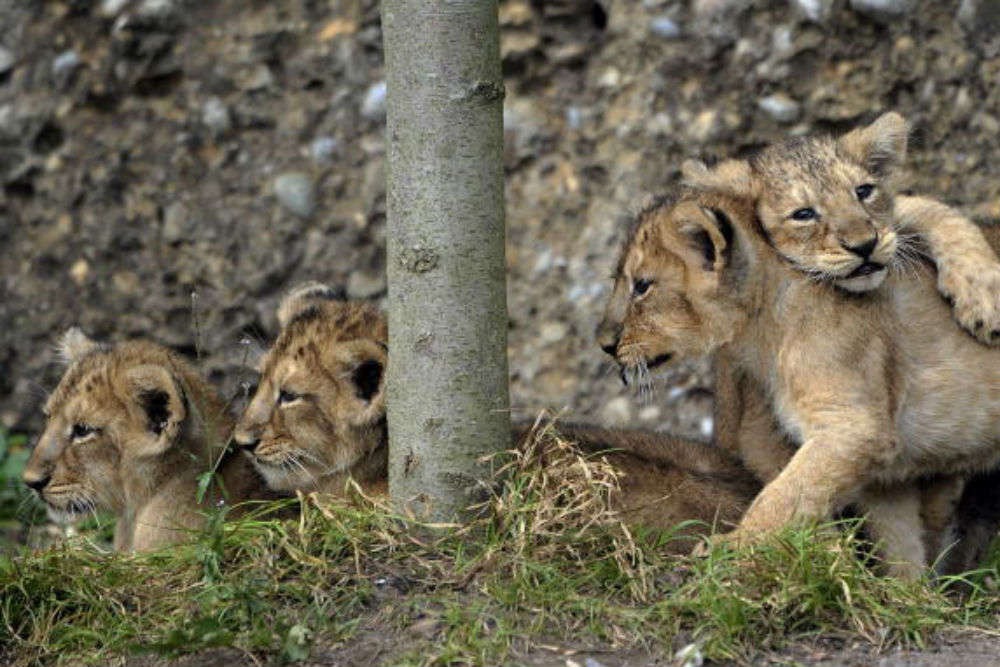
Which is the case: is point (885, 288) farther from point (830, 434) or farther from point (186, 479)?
point (186, 479)

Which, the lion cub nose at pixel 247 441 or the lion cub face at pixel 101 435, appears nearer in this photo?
the lion cub nose at pixel 247 441

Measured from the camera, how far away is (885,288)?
5.97 m

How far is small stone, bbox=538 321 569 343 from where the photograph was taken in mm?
8250

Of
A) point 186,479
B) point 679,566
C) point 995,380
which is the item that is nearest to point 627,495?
point 679,566

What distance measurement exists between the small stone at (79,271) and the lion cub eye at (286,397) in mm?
3040

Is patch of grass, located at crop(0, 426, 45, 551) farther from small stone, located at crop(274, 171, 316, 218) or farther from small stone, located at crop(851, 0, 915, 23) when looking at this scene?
small stone, located at crop(851, 0, 915, 23)

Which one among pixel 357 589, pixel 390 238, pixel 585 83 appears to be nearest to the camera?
pixel 357 589

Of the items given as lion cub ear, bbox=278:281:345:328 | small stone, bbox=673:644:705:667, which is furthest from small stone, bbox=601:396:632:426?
small stone, bbox=673:644:705:667

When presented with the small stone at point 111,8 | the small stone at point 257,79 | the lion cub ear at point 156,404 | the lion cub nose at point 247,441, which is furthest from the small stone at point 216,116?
the lion cub nose at point 247,441

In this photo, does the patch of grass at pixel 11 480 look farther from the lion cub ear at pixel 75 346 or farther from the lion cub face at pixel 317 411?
the lion cub face at pixel 317 411

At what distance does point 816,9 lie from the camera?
7.88 metres

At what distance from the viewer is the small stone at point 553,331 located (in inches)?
325

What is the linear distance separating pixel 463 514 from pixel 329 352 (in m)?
1.20

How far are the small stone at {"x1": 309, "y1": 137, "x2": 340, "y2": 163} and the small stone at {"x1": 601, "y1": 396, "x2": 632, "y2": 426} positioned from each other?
2.13 meters
